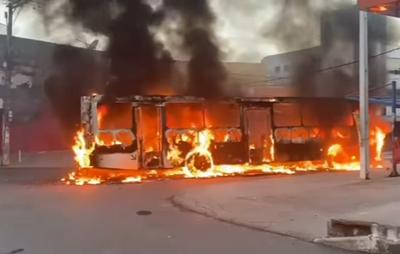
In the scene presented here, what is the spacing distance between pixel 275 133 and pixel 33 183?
7084 millimetres

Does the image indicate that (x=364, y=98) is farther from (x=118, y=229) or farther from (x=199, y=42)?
(x=118, y=229)

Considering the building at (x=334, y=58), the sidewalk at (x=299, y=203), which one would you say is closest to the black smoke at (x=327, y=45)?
the building at (x=334, y=58)

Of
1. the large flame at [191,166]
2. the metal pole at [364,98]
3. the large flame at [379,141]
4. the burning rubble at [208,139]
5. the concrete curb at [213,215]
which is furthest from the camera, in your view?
the large flame at [379,141]

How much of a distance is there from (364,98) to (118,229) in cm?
767

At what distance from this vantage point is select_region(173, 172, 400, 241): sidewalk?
7484 mm

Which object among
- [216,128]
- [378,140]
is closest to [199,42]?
[216,128]

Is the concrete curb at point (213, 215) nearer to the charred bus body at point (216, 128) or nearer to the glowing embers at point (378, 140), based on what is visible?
the charred bus body at point (216, 128)

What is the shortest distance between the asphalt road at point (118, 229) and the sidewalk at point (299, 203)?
39cm

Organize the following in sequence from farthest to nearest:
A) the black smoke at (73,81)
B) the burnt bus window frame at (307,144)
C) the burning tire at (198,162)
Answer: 1. the black smoke at (73,81)
2. the burnt bus window frame at (307,144)
3. the burning tire at (198,162)

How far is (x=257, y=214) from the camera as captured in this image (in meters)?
8.70

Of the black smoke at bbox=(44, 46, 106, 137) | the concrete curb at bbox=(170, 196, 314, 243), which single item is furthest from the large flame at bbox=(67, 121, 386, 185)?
the concrete curb at bbox=(170, 196, 314, 243)

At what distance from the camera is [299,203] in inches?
373

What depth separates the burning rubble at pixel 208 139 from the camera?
15.1 metres

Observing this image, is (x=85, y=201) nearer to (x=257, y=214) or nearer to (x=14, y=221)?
(x=14, y=221)
